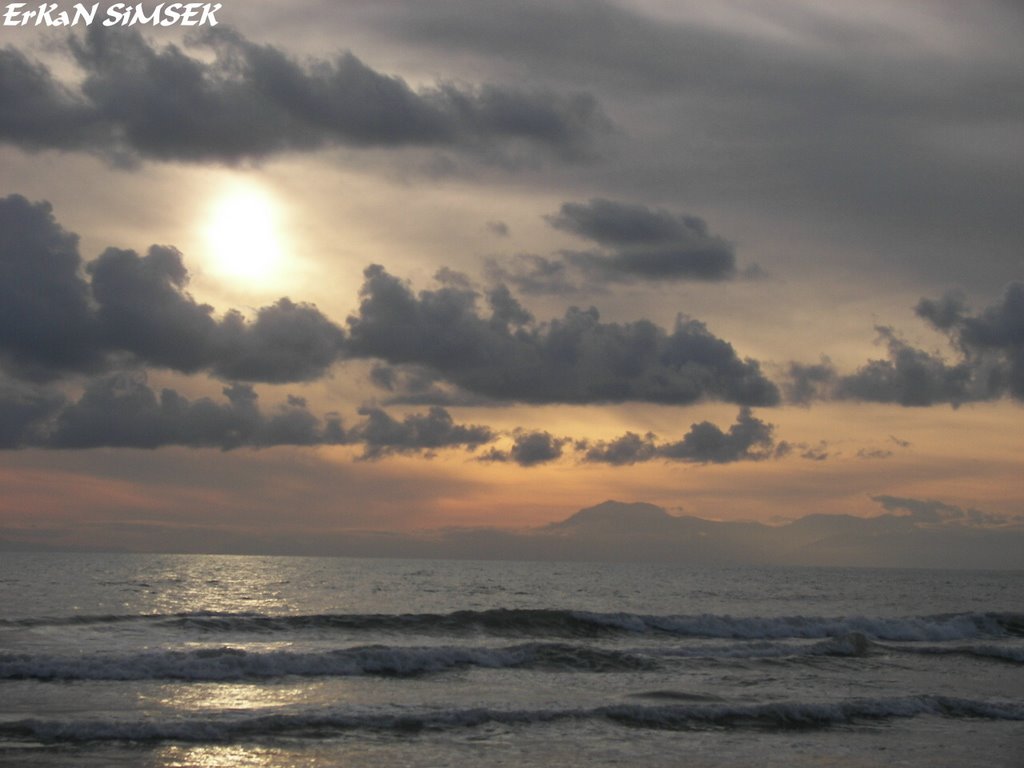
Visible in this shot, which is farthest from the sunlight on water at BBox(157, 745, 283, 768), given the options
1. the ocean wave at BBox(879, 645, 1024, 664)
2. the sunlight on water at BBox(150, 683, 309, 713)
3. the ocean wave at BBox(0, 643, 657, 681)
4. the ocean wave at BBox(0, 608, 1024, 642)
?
the ocean wave at BBox(879, 645, 1024, 664)

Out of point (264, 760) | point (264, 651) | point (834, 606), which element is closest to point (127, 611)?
point (264, 651)

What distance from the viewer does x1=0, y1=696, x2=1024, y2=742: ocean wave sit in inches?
952

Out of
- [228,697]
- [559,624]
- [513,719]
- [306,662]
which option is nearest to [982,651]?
[559,624]

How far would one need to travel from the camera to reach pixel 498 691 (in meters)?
32.5

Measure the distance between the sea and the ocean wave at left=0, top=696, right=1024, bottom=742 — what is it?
0.24ft

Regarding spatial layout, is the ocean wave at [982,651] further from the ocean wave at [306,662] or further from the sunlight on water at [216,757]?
the sunlight on water at [216,757]

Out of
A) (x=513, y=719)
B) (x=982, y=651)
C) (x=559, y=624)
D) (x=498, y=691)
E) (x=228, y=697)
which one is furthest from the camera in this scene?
(x=559, y=624)

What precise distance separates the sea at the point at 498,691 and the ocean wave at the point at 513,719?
0.07 metres

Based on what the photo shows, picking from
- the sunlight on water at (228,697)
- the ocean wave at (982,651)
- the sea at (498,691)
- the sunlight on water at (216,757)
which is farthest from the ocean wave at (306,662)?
the ocean wave at (982,651)

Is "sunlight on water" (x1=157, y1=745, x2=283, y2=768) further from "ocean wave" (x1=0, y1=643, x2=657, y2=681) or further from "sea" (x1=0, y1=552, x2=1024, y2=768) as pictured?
"ocean wave" (x1=0, y1=643, x2=657, y2=681)

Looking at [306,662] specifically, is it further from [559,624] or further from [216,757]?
[559,624]

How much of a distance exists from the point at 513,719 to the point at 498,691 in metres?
5.36

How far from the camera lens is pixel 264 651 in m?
40.2

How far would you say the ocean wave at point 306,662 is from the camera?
109 ft
